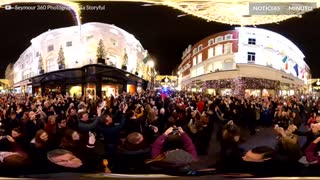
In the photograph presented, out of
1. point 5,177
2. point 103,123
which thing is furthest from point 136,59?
point 5,177

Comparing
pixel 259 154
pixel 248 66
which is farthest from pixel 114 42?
pixel 259 154

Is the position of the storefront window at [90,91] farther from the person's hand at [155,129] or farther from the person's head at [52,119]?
the person's hand at [155,129]

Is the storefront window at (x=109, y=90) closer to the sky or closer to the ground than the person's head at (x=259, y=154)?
closer to the sky

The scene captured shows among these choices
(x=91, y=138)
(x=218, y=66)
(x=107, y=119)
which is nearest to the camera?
(x=91, y=138)

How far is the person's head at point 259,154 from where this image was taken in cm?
620

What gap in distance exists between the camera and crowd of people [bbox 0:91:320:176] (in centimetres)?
616

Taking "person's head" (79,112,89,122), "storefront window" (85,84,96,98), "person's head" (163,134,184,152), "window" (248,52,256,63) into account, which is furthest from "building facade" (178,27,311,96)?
"person's head" (79,112,89,122)

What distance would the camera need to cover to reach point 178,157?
243 inches

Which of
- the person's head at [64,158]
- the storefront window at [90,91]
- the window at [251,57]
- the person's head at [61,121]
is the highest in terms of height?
the window at [251,57]

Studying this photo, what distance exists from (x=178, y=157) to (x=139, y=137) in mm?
669

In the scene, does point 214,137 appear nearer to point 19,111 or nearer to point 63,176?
point 63,176

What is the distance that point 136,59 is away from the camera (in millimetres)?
6395

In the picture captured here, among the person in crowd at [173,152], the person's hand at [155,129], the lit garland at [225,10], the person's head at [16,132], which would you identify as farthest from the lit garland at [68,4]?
the person in crowd at [173,152]

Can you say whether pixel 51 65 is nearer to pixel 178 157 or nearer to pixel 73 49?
pixel 73 49
